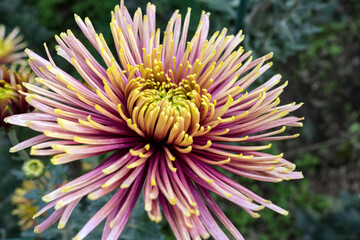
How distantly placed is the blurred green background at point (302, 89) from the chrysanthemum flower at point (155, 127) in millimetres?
753

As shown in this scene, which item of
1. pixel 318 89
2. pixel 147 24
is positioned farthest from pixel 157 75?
pixel 318 89

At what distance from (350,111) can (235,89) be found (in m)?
2.59

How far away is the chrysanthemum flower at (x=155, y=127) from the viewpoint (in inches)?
30.1

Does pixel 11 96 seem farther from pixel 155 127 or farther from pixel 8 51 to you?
pixel 8 51

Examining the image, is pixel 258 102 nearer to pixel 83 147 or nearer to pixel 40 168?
pixel 83 147

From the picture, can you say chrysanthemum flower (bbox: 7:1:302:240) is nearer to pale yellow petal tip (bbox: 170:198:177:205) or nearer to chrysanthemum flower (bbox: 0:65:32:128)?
pale yellow petal tip (bbox: 170:198:177:205)

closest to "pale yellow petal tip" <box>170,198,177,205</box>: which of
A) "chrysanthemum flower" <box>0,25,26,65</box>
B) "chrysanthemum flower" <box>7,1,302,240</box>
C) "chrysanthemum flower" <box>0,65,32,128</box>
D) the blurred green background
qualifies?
"chrysanthemum flower" <box>7,1,302,240</box>

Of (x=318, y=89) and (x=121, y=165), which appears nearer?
(x=121, y=165)

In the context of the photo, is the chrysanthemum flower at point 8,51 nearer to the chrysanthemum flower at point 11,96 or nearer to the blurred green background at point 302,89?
the blurred green background at point 302,89

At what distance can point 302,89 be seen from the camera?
3.14m

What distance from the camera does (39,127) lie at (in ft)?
2.55

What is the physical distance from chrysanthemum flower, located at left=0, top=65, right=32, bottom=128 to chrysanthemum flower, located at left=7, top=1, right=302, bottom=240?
0.67 feet

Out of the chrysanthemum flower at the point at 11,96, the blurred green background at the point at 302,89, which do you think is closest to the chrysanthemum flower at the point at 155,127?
the chrysanthemum flower at the point at 11,96

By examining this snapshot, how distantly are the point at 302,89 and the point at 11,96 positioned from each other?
2.65 meters
